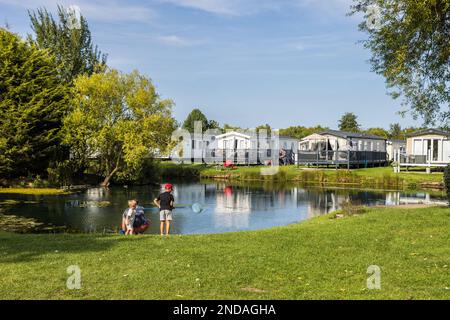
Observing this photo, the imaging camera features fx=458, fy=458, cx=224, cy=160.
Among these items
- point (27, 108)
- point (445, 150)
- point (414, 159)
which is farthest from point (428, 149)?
point (27, 108)

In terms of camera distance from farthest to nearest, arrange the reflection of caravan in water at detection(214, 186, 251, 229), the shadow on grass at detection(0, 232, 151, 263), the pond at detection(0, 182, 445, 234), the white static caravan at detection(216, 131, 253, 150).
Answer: the white static caravan at detection(216, 131, 253, 150)
the reflection of caravan in water at detection(214, 186, 251, 229)
the pond at detection(0, 182, 445, 234)
the shadow on grass at detection(0, 232, 151, 263)

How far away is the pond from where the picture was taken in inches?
757

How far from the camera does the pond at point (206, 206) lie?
19.2 metres

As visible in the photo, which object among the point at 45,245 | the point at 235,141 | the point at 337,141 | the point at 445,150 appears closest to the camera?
the point at 45,245

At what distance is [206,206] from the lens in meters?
25.7

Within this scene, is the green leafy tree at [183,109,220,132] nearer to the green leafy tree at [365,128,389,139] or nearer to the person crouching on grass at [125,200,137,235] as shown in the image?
the green leafy tree at [365,128,389,139]

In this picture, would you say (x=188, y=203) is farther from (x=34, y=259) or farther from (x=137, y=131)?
(x=34, y=259)

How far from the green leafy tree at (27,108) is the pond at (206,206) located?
4.74 m

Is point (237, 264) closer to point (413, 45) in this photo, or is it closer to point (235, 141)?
point (413, 45)

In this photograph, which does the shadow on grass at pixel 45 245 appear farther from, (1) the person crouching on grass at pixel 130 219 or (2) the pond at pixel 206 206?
(2) the pond at pixel 206 206

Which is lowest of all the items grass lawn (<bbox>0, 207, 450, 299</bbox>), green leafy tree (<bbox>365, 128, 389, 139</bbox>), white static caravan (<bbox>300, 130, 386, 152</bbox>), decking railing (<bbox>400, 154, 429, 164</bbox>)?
grass lawn (<bbox>0, 207, 450, 299</bbox>)

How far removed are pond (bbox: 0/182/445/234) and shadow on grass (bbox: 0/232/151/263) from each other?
5086 millimetres

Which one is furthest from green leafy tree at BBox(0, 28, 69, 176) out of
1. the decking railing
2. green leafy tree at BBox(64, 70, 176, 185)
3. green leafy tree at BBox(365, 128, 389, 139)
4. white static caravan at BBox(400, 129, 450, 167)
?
green leafy tree at BBox(365, 128, 389, 139)

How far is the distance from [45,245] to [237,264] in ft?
16.6
